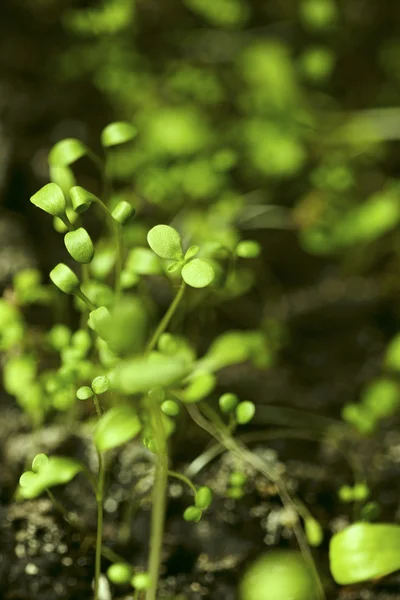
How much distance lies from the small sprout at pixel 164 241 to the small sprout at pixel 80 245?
73 millimetres

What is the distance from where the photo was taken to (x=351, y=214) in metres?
1.43

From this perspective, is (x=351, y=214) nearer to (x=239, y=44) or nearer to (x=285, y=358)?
(x=285, y=358)

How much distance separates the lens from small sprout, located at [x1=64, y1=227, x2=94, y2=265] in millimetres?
751

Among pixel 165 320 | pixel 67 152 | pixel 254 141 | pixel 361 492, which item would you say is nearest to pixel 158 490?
pixel 165 320

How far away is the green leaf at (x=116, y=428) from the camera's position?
2.58ft

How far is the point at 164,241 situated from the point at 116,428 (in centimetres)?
24

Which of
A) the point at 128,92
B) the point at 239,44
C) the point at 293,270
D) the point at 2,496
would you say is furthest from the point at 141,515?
the point at 239,44

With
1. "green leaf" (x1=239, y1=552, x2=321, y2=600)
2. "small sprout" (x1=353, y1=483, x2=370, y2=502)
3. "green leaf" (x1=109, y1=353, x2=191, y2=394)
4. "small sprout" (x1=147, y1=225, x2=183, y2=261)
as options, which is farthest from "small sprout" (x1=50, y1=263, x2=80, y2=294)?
"small sprout" (x1=353, y1=483, x2=370, y2=502)

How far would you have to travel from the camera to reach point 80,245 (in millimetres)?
752

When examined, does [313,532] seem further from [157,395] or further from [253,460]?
[157,395]

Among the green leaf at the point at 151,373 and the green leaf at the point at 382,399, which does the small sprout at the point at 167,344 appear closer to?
the green leaf at the point at 151,373

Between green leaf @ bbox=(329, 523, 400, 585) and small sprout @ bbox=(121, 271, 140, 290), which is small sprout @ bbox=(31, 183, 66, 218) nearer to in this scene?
small sprout @ bbox=(121, 271, 140, 290)

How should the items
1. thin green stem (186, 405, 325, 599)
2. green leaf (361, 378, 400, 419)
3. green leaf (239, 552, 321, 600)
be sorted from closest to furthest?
green leaf (239, 552, 321, 600)
thin green stem (186, 405, 325, 599)
green leaf (361, 378, 400, 419)

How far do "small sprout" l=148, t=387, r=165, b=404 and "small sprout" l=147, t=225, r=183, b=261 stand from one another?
6.8 inches
